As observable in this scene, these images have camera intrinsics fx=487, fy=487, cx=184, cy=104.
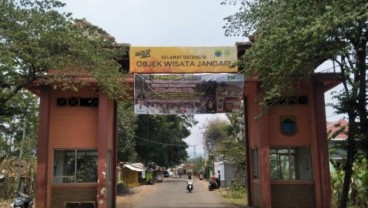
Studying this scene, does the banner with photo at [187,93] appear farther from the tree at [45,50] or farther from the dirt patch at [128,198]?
the dirt patch at [128,198]

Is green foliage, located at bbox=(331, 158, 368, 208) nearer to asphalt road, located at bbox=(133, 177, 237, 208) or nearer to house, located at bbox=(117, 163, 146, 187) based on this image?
asphalt road, located at bbox=(133, 177, 237, 208)

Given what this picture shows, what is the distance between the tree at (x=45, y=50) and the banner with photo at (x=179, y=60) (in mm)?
2030

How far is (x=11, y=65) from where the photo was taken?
13.9m

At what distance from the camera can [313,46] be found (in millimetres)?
Answer: 13008

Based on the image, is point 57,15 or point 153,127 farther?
point 153,127

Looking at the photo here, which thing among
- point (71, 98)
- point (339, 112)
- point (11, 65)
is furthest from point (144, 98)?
point (339, 112)

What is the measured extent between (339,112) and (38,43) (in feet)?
30.7

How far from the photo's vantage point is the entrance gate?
63.1 feet

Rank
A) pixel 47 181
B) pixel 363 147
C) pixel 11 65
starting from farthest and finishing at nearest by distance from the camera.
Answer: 1. pixel 47 181
2. pixel 363 147
3. pixel 11 65

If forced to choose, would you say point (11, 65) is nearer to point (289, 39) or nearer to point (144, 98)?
point (144, 98)

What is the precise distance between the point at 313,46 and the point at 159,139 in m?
40.2

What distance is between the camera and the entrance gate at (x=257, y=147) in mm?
19219

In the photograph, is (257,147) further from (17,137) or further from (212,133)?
(212,133)

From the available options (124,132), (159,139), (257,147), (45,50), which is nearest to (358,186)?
(257,147)
